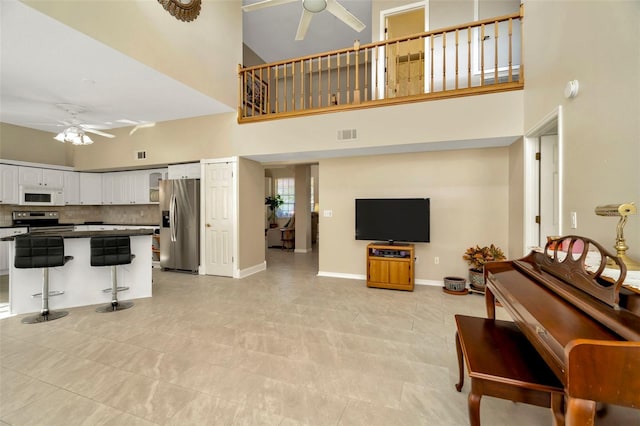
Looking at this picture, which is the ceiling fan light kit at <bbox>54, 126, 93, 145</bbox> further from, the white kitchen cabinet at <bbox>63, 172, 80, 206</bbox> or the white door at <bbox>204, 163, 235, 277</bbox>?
the white kitchen cabinet at <bbox>63, 172, 80, 206</bbox>

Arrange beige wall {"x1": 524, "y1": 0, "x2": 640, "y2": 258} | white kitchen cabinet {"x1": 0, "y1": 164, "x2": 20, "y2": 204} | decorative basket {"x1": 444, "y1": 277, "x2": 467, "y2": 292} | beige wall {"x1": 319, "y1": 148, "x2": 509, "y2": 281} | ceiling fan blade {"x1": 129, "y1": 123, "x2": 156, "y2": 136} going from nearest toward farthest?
1. beige wall {"x1": 524, "y1": 0, "x2": 640, "y2": 258}
2. decorative basket {"x1": 444, "y1": 277, "x2": 467, "y2": 292}
3. beige wall {"x1": 319, "y1": 148, "x2": 509, "y2": 281}
4. white kitchen cabinet {"x1": 0, "y1": 164, "x2": 20, "y2": 204}
5. ceiling fan blade {"x1": 129, "y1": 123, "x2": 156, "y2": 136}

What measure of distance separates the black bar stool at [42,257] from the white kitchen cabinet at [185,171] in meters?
2.59

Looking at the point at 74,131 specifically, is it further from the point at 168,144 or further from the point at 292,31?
the point at 292,31

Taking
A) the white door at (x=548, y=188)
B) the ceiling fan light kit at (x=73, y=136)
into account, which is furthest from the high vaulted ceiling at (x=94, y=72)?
the white door at (x=548, y=188)

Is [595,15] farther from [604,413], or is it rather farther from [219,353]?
[219,353]

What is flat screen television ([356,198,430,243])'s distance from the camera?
443 cm

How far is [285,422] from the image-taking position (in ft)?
5.50

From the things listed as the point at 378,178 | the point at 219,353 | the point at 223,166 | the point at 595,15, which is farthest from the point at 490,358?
the point at 223,166

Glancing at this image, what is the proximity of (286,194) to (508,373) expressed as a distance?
9809mm

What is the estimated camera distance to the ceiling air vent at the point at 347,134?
4273 mm

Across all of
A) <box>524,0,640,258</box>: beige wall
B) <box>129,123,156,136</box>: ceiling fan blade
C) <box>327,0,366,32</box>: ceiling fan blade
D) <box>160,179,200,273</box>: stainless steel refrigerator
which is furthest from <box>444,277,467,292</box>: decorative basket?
<box>129,123,156,136</box>: ceiling fan blade

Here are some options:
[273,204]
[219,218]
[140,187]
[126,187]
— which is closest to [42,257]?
[219,218]

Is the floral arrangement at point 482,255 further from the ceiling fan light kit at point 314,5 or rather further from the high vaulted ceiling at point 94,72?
the high vaulted ceiling at point 94,72

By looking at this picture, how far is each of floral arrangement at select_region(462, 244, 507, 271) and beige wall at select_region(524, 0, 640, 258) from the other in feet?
5.52
